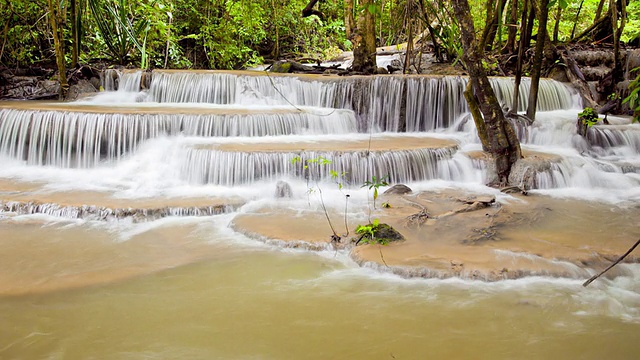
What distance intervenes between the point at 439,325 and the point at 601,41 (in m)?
12.1

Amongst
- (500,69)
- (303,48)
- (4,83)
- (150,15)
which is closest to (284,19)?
(303,48)

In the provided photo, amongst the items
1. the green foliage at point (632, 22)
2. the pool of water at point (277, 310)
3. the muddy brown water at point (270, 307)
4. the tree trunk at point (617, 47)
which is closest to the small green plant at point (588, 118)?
the tree trunk at point (617, 47)

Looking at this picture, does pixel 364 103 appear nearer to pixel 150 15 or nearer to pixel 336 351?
pixel 150 15

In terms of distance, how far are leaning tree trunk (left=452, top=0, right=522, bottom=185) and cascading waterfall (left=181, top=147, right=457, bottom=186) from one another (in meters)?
1.05

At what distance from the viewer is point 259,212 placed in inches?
233

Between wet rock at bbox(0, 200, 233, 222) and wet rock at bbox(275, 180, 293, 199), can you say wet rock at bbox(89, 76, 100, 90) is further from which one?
wet rock at bbox(275, 180, 293, 199)

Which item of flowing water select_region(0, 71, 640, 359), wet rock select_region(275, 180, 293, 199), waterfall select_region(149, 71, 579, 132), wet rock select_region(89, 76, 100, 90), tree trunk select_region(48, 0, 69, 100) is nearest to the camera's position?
flowing water select_region(0, 71, 640, 359)

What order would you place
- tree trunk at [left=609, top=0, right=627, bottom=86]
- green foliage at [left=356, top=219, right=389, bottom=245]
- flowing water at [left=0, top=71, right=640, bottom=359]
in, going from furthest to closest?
tree trunk at [left=609, top=0, right=627, bottom=86] → green foliage at [left=356, top=219, right=389, bottom=245] → flowing water at [left=0, top=71, right=640, bottom=359]

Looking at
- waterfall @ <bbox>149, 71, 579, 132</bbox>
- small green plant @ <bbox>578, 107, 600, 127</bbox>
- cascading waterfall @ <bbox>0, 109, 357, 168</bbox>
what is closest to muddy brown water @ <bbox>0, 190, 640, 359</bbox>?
cascading waterfall @ <bbox>0, 109, 357, 168</bbox>

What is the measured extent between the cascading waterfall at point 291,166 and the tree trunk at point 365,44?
463cm

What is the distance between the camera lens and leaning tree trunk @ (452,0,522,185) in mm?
6363

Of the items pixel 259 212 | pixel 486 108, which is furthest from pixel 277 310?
pixel 486 108

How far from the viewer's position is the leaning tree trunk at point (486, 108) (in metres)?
6.36

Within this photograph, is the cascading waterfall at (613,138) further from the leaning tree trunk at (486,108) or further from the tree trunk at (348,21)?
the tree trunk at (348,21)
